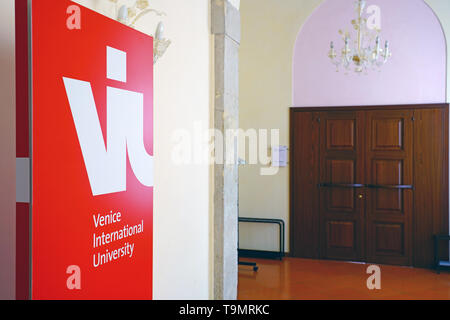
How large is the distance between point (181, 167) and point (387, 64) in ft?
14.7

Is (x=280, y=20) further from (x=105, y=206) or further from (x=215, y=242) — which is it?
(x=105, y=206)

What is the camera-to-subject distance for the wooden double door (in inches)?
250

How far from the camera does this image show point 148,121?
1.88m

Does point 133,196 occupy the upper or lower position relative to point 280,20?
lower

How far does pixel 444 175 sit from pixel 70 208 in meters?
5.97

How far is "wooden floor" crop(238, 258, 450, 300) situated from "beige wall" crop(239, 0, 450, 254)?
0.74 metres

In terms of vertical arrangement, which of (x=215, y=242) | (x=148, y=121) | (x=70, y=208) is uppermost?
(x=148, y=121)

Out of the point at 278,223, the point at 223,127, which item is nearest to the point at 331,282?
the point at 278,223

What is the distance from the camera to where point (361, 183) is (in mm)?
6598

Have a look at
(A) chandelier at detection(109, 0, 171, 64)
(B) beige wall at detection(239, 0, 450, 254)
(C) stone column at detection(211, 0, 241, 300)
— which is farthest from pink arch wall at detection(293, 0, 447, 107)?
(A) chandelier at detection(109, 0, 171, 64)

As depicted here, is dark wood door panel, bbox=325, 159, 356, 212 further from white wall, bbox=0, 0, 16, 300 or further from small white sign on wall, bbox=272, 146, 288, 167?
white wall, bbox=0, 0, 16, 300

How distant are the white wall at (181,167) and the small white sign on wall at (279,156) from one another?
132 inches

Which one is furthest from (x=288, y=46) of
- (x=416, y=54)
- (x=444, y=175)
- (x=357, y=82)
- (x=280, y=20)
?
(x=444, y=175)

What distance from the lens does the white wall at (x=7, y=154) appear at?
159 centimetres
